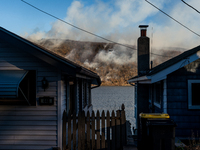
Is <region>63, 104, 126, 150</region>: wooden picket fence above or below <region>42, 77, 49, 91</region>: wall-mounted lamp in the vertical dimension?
below

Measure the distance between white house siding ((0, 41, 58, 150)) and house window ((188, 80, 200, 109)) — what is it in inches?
197

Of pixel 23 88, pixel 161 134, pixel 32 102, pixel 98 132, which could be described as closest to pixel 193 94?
pixel 161 134

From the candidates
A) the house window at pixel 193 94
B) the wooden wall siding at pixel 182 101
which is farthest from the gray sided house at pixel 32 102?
the house window at pixel 193 94

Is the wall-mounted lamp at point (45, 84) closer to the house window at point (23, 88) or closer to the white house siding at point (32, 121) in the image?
the white house siding at point (32, 121)

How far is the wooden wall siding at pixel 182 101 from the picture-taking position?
756 cm

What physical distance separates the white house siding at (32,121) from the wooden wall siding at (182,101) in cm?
436

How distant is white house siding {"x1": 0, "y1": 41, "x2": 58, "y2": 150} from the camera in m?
6.00

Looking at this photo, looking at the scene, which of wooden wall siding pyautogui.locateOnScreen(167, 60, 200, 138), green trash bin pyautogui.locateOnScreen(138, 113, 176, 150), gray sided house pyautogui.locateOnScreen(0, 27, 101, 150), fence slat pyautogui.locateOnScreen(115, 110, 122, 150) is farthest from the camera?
wooden wall siding pyautogui.locateOnScreen(167, 60, 200, 138)

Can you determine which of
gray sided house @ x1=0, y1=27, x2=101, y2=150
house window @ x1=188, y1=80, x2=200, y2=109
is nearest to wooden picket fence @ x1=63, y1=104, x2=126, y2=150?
gray sided house @ x1=0, y1=27, x2=101, y2=150

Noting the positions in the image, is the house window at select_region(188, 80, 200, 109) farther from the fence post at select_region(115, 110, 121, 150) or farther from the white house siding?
the white house siding

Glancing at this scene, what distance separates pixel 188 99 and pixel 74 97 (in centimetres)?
456

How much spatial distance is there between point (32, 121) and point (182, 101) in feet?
17.9

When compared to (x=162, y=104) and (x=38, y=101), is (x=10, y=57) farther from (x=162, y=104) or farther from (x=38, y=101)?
(x=162, y=104)

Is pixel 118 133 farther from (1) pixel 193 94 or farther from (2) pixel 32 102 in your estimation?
(1) pixel 193 94
